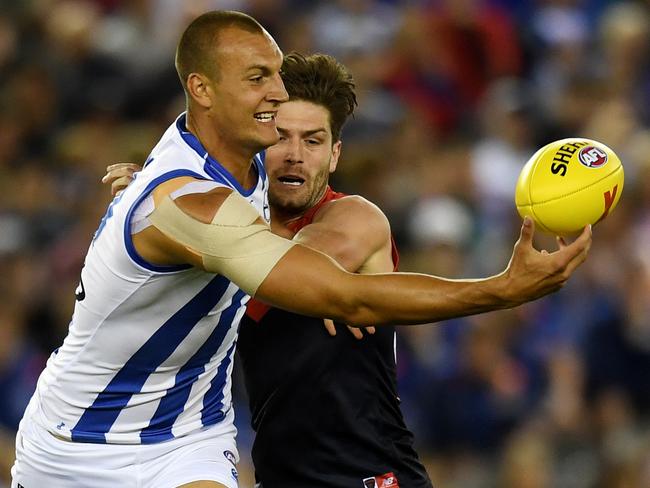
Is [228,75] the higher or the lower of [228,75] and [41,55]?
→ the lower

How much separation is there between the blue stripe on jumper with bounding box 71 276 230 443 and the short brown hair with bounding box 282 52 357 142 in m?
1.03

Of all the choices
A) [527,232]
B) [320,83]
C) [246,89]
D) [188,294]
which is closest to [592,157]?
[527,232]

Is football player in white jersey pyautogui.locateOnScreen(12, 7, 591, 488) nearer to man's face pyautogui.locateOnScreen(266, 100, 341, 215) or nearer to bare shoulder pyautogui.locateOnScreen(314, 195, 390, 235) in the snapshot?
man's face pyautogui.locateOnScreen(266, 100, 341, 215)

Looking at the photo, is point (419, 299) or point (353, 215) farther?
point (353, 215)

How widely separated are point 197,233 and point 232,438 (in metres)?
1.11

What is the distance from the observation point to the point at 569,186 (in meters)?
4.30

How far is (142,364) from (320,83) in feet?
4.58

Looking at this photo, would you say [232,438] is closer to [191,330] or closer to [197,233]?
[191,330]

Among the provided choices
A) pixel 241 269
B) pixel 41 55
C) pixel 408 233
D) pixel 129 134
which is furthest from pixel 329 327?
pixel 41 55

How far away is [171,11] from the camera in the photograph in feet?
36.4

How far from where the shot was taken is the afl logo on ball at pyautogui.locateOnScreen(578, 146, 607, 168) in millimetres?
4387

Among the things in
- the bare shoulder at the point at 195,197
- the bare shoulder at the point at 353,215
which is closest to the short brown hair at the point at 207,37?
the bare shoulder at the point at 195,197

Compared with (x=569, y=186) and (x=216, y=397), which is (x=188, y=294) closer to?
(x=216, y=397)

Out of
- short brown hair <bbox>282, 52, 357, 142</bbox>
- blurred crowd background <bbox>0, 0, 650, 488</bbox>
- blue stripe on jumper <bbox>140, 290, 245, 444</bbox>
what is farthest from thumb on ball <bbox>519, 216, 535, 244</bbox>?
blurred crowd background <bbox>0, 0, 650, 488</bbox>
